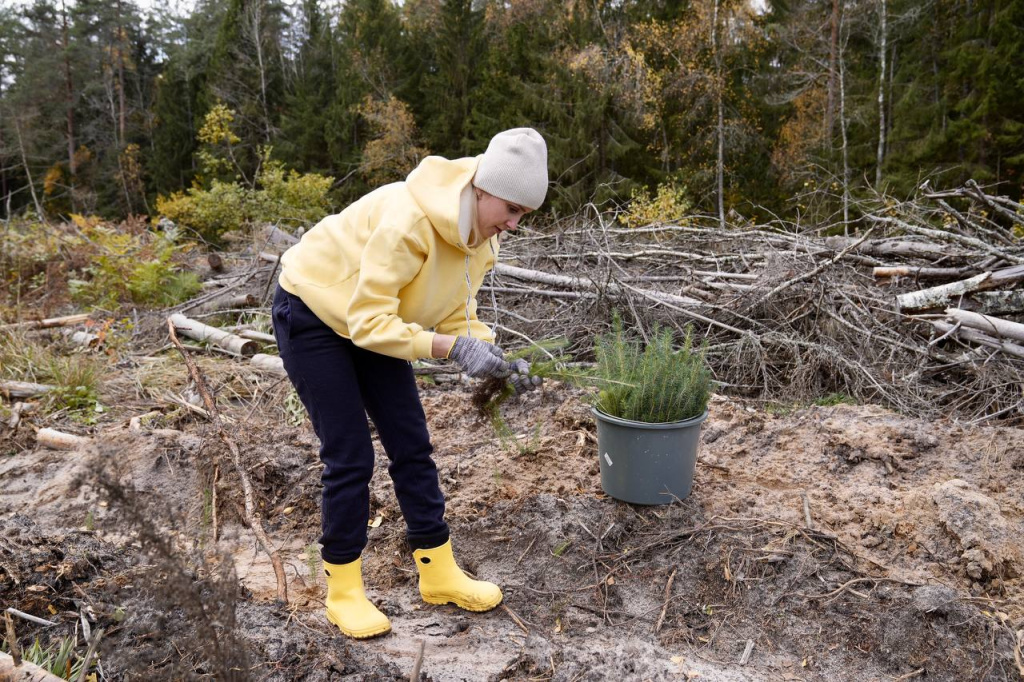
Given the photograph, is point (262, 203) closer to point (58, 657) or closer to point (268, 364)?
point (268, 364)

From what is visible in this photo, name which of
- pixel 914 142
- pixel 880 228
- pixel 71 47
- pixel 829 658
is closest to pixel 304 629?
pixel 829 658

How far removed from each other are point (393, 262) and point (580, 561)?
1.46m

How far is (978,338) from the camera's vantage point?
457 centimetres

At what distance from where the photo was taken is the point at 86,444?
410cm

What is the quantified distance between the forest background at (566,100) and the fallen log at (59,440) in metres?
7.87

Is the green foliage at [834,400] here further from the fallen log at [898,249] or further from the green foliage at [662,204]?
the green foliage at [662,204]

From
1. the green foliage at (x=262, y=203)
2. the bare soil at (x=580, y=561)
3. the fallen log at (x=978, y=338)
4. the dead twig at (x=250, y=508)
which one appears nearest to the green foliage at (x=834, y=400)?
the bare soil at (x=580, y=561)

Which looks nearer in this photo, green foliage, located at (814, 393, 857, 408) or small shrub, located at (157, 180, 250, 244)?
green foliage, located at (814, 393, 857, 408)

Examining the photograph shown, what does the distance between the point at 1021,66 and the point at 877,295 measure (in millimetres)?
12530

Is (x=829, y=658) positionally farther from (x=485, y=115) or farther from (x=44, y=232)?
(x=485, y=115)

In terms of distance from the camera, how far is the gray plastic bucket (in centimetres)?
285

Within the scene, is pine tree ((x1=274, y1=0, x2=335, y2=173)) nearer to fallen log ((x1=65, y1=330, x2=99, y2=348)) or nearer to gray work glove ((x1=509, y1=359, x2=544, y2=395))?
fallen log ((x1=65, y1=330, x2=99, y2=348))

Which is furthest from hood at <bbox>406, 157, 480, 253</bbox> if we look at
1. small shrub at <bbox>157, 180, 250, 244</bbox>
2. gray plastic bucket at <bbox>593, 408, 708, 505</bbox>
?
small shrub at <bbox>157, 180, 250, 244</bbox>

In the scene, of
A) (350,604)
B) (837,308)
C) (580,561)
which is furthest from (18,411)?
(837,308)
